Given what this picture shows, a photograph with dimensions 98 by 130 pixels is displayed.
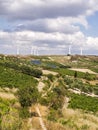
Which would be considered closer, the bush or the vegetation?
the bush

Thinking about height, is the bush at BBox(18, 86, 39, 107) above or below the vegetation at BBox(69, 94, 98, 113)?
above

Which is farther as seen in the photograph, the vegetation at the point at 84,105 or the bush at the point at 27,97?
the vegetation at the point at 84,105

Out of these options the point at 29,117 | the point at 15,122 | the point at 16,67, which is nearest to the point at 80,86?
the point at 16,67

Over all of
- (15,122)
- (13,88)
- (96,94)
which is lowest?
(96,94)

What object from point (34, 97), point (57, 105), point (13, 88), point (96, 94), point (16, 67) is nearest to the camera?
point (34, 97)

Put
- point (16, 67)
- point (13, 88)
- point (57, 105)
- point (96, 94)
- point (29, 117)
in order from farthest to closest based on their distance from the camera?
1. point (16, 67)
2. point (96, 94)
3. point (13, 88)
4. point (57, 105)
5. point (29, 117)

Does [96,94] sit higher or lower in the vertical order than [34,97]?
lower

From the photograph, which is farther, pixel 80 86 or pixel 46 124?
pixel 80 86

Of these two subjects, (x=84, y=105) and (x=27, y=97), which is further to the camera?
(x=84, y=105)

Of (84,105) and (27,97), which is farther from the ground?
(27,97)

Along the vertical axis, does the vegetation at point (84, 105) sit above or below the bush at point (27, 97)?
below

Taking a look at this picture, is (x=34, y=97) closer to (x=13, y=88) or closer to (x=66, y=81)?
(x=13, y=88)
